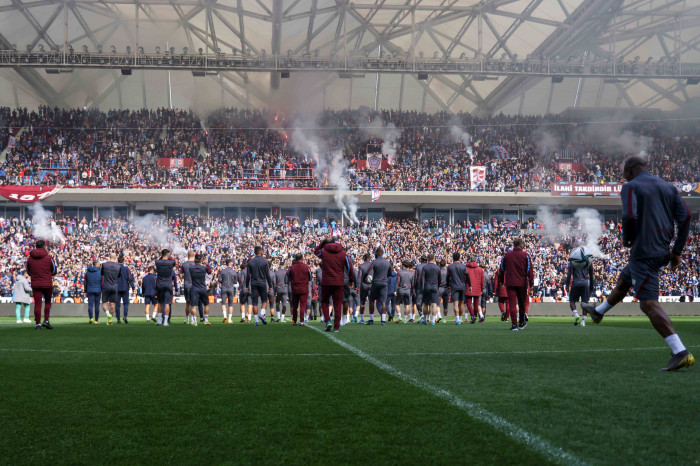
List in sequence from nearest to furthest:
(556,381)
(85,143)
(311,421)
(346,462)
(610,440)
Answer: (346,462)
(610,440)
(311,421)
(556,381)
(85,143)

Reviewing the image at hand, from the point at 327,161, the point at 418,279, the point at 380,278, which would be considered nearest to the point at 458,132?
the point at 327,161

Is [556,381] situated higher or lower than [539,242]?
lower

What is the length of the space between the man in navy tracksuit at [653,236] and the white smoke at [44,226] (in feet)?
127

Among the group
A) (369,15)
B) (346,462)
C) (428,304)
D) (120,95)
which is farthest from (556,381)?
(120,95)

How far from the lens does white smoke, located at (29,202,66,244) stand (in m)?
41.1

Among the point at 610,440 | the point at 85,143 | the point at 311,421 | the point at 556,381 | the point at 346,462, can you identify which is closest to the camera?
the point at 346,462

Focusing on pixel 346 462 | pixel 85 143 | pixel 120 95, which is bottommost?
pixel 346 462

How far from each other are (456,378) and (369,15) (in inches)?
1428

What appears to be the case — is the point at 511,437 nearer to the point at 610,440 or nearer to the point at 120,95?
the point at 610,440

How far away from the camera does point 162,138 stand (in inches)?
1831

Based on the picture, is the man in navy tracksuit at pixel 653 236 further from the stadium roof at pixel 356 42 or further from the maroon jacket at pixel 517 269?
the stadium roof at pixel 356 42

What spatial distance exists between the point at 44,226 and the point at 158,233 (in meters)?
6.77

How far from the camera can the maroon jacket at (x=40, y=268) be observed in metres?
15.5

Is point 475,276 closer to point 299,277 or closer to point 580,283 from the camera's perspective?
point 580,283
